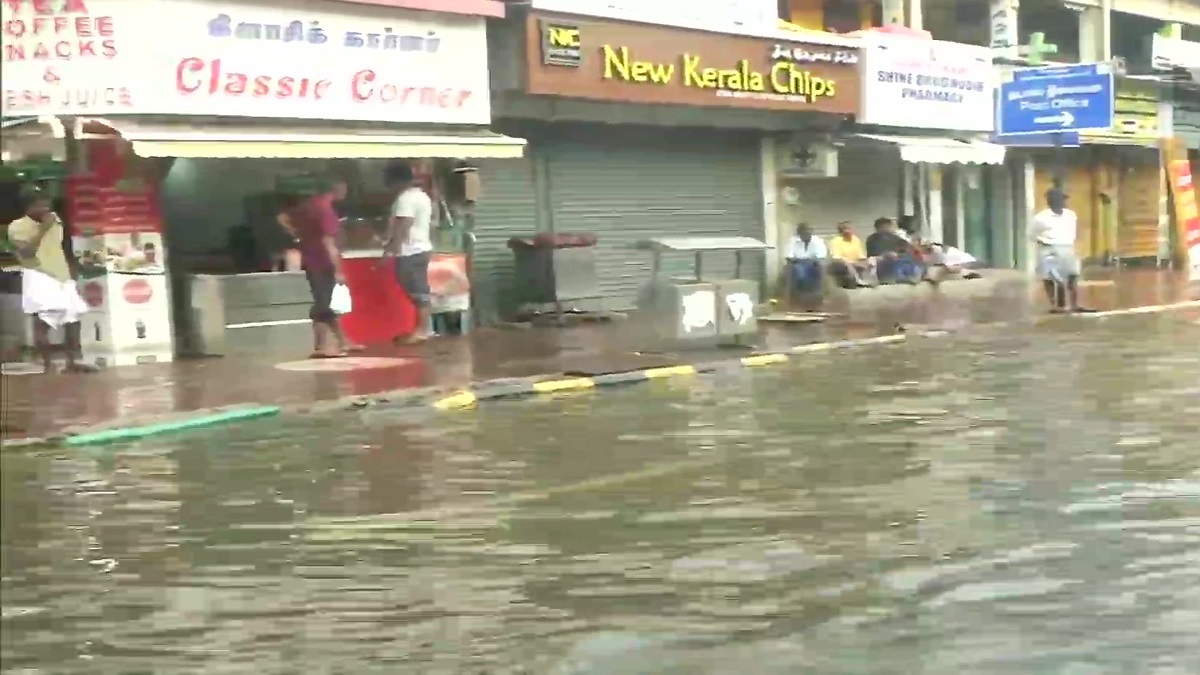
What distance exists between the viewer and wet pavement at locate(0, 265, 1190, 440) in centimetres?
1050

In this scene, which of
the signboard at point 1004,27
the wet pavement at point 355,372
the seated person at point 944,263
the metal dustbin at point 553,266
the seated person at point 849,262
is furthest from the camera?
the signboard at point 1004,27

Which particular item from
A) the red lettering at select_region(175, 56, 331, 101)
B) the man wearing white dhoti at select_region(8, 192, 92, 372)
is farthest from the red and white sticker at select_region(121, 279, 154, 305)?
the red lettering at select_region(175, 56, 331, 101)

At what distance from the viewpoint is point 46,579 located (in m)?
5.26

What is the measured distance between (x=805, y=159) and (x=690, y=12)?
169 inches

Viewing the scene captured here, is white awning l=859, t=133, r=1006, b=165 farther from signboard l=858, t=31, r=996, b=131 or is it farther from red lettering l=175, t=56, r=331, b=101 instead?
red lettering l=175, t=56, r=331, b=101

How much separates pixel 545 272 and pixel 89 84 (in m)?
6.54

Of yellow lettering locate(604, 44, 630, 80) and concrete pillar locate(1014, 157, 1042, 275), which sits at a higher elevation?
yellow lettering locate(604, 44, 630, 80)

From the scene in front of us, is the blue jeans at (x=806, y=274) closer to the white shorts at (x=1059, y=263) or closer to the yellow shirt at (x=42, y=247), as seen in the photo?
the white shorts at (x=1059, y=263)

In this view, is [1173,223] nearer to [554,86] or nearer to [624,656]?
[554,86]

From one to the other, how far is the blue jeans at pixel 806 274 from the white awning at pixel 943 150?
3.10 metres

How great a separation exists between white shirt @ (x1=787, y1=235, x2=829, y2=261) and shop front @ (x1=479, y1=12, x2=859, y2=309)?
111 cm

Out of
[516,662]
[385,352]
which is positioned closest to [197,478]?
[516,662]

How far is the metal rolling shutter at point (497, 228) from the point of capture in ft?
62.9

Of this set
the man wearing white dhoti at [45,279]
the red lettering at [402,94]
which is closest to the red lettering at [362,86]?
the red lettering at [402,94]
